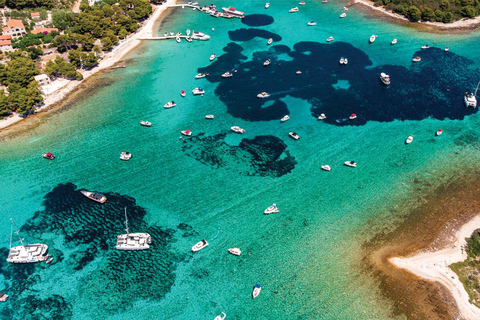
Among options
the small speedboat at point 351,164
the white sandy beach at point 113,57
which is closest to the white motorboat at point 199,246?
the small speedboat at point 351,164

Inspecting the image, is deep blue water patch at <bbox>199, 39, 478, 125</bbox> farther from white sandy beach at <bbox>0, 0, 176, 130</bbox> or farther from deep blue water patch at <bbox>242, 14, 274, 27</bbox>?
white sandy beach at <bbox>0, 0, 176, 130</bbox>

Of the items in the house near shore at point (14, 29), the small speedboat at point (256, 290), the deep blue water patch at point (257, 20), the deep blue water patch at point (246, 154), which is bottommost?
the small speedboat at point (256, 290)

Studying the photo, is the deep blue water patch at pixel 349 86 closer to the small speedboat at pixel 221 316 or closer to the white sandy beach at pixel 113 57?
the white sandy beach at pixel 113 57

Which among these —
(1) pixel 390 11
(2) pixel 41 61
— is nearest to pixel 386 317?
(2) pixel 41 61

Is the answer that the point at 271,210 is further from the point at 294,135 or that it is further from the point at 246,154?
the point at 294,135

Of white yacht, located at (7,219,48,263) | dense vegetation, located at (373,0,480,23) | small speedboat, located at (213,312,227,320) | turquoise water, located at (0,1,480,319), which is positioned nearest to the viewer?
small speedboat, located at (213,312,227,320)

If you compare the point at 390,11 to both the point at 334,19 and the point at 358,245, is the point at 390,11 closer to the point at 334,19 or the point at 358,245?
the point at 334,19

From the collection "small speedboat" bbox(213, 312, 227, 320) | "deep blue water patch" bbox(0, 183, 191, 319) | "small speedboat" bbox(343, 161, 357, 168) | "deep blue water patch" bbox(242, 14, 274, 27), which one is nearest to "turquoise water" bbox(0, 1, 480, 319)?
"deep blue water patch" bbox(0, 183, 191, 319)
